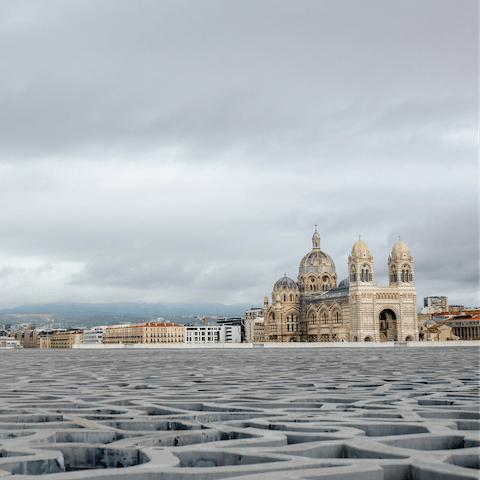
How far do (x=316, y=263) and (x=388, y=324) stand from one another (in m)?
21.2

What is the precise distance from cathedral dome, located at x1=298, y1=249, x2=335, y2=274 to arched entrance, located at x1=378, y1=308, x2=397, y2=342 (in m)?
17.4

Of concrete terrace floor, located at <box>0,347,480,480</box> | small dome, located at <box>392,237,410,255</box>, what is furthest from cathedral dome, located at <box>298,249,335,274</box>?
concrete terrace floor, located at <box>0,347,480,480</box>

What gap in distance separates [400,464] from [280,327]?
11693cm

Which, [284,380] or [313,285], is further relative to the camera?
[313,285]

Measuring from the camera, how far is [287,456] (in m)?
5.66

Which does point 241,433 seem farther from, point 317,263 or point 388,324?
point 317,263

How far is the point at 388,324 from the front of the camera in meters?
111

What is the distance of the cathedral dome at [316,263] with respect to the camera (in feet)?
415

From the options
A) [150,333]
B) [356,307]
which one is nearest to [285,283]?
[356,307]

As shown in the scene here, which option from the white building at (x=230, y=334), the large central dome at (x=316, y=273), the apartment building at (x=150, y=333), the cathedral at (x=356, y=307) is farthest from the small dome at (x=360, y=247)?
the white building at (x=230, y=334)

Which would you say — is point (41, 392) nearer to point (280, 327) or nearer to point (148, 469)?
point (148, 469)

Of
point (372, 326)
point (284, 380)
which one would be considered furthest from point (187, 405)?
point (372, 326)

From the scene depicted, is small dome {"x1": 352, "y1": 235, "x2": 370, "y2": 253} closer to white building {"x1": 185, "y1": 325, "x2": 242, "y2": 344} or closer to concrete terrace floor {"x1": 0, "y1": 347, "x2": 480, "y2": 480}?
white building {"x1": 185, "y1": 325, "x2": 242, "y2": 344}

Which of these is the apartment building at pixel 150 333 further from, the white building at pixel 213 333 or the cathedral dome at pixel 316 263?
the cathedral dome at pixel 316 263
